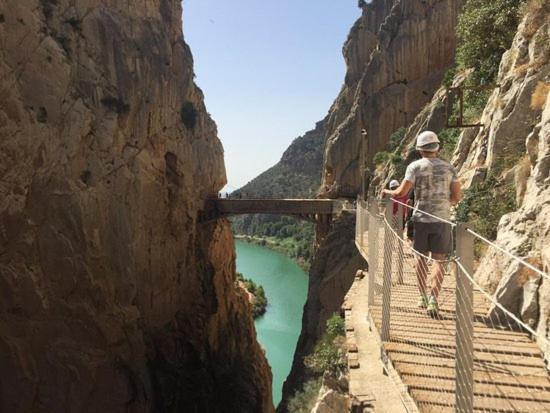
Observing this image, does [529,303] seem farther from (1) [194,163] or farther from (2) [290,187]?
(2) [290,187]

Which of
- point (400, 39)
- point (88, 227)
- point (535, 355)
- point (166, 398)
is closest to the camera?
point (535, 355)

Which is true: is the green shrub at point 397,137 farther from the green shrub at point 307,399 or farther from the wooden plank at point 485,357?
the wooden plank at point 485,357

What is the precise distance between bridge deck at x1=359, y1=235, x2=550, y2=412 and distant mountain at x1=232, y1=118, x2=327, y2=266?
250 feet

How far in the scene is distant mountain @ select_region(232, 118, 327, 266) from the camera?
9106cm

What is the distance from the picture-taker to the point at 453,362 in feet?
12.3

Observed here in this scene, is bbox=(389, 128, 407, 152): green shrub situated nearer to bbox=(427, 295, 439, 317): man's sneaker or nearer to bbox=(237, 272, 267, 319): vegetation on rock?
bbox=(237, 272, 267, 319): vegetation on rock

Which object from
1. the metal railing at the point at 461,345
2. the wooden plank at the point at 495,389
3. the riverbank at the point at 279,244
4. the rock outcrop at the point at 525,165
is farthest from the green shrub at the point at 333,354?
the riverbank at the point at 279,244

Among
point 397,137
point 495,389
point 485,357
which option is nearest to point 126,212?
point 485,357

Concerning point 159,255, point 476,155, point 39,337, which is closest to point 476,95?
point 476,155

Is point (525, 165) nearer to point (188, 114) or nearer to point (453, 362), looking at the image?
point (453, 362)

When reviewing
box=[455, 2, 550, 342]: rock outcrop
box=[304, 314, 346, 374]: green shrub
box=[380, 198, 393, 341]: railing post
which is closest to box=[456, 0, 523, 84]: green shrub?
box=[455, 2, 550, 342]: rock outcrop

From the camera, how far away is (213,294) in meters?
22.5

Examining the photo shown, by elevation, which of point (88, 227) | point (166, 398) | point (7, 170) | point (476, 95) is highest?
point (476, 95)

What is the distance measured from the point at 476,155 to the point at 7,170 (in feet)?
46.8
